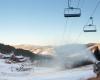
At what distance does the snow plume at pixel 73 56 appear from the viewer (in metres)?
52.8

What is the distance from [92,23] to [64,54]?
36983 mm

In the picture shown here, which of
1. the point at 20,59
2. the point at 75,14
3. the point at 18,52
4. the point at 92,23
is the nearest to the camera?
the point at 75,14

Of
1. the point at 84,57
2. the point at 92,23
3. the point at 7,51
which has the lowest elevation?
the point at 7,51

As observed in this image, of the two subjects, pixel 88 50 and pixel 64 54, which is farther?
pixel 64 54

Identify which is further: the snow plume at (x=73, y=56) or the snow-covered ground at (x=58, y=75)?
the snow plume at (x=73, y=56)

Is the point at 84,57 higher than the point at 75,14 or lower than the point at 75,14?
lower

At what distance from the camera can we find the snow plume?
52.8 metres

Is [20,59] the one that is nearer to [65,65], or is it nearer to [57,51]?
[57,51]

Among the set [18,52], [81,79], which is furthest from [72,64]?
[18,52]

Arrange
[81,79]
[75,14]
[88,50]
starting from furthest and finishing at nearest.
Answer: [88,50]
[81,79]
[75,14]

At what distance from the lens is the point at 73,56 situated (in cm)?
5594

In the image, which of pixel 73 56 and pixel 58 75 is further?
pixel 73 56

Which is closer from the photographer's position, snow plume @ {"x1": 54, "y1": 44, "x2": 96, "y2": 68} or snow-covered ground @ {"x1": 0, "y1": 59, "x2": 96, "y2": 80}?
snow-covered ground @ {"x1": 0, "y1": 59, "x2": 96, "y2": 80}

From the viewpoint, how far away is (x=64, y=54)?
200 feet
